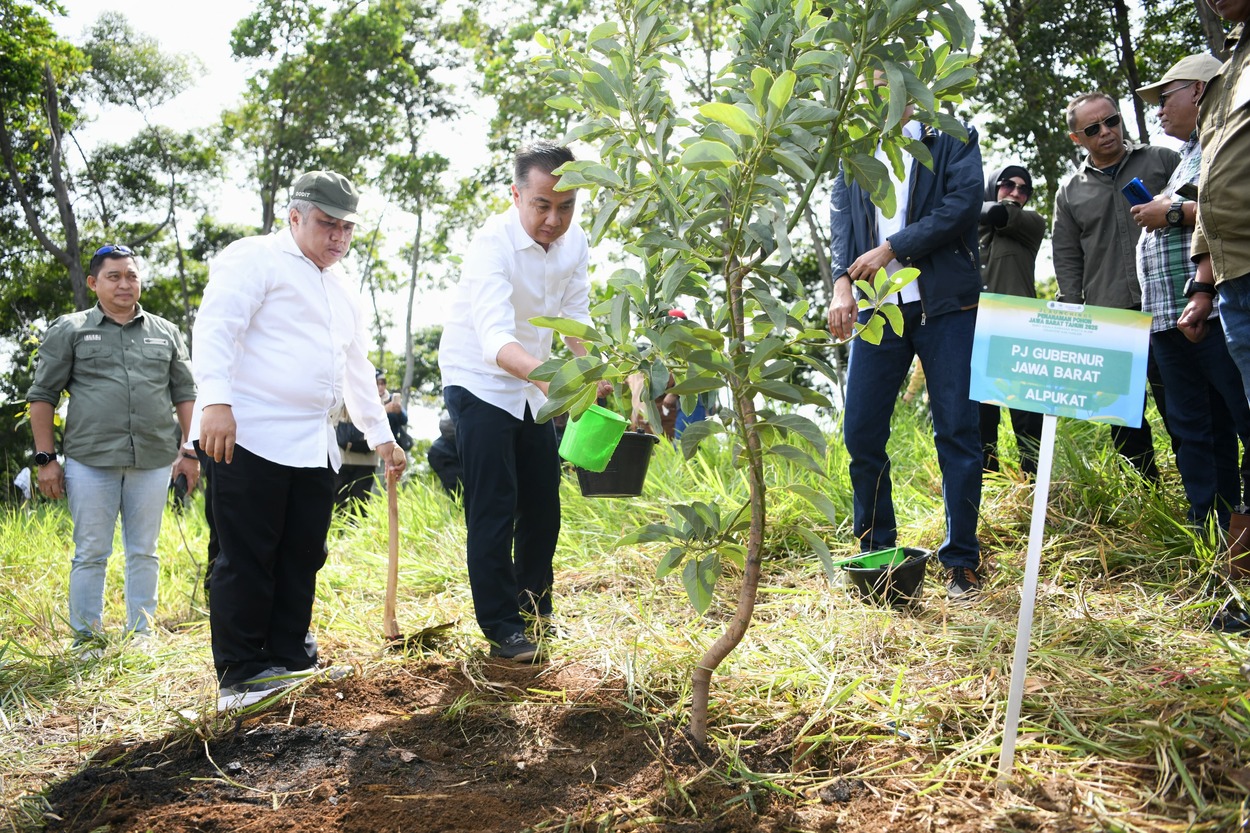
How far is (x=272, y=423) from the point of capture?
304 cm

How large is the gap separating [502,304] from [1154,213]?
2291 mm

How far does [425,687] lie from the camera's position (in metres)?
3.05

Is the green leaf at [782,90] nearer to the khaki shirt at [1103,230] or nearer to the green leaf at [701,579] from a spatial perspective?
the green leaf at [701,579]

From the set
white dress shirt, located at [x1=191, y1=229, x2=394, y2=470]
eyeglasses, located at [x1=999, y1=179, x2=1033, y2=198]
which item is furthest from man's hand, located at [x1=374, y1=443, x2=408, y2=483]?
eyeglasses, located at [x1=999, y1=179, x2=1033, y2=198]

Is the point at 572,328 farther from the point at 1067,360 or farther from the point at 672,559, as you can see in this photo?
the point at 1067,360

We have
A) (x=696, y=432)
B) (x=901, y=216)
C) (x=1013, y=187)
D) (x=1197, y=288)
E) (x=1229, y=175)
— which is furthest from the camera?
(x=1013, y=187)

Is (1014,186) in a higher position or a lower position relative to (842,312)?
higher

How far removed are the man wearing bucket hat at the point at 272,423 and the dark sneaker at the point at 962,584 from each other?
2.20m

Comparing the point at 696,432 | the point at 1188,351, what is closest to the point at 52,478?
the point at 696,432

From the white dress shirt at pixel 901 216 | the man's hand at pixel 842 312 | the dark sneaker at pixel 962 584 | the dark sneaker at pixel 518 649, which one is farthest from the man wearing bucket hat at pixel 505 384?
the dark sneaker at pixel 962 584

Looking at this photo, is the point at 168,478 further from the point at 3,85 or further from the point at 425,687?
the point at 3,85

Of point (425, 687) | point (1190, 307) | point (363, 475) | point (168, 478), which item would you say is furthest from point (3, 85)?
point (1190, 307)

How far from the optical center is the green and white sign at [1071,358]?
208cm

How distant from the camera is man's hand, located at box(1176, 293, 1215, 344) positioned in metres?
3.05
